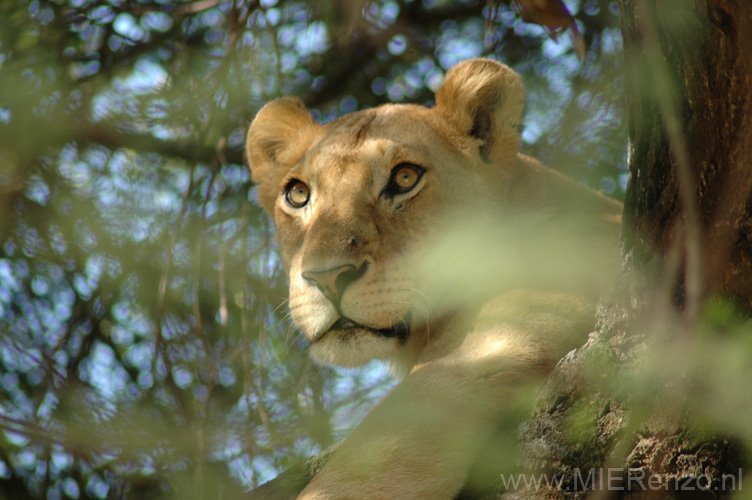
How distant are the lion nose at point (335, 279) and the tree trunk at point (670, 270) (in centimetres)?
119

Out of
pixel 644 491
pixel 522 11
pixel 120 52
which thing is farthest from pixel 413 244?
pixel 120 52

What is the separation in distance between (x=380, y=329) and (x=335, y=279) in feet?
0.88

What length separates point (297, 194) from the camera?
3674 millimetres

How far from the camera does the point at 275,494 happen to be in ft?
9.65

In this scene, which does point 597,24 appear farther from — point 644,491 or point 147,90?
point 644,491

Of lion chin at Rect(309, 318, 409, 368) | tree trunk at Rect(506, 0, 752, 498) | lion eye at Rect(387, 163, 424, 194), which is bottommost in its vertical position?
tree trunk at Rect(506, 0, 752, 498)

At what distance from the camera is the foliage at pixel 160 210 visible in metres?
4.26

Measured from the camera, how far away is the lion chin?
3031 mm

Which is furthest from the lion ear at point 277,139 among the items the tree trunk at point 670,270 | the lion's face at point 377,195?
the tree trunk at point 670,270

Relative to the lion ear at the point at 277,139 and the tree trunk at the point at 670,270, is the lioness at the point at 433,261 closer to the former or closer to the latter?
the lion ear at the point at 277,139

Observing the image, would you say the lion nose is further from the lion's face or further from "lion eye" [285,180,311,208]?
"lion eye" [285,180,311,208]

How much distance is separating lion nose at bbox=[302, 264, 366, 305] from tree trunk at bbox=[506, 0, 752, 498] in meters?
1.19

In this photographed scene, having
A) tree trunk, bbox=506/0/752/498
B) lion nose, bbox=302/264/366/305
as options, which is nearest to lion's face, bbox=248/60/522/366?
lion nose, bbox=302/264/366/305

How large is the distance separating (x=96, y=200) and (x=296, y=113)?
1.42 meters
